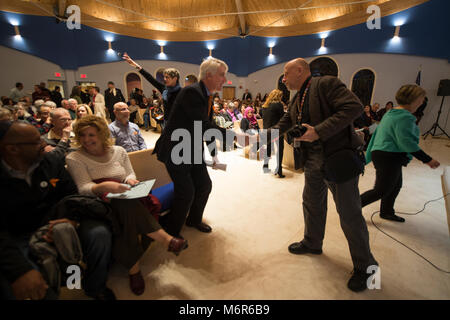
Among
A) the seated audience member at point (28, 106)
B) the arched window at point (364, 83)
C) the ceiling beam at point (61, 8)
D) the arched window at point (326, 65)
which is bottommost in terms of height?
the seated audience member at point (28, 106)

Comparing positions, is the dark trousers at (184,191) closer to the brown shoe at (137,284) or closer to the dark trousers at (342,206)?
the brown shoe at (137,284)

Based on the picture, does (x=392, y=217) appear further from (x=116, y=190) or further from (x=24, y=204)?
(x=24, y=204)

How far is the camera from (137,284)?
1688mm

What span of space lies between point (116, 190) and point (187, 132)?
0.77m

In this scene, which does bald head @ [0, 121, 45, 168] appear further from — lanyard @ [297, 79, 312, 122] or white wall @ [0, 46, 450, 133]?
white wall @ [0, 46, 450, 133]

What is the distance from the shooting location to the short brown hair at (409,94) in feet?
6.92

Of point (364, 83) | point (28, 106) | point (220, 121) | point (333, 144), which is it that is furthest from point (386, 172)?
point (364, 83)

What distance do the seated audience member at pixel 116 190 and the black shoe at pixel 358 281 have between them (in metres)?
1.38

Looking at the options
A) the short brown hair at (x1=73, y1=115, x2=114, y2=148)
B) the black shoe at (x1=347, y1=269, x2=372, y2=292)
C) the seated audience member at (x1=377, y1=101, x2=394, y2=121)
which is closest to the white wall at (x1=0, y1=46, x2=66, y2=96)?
the short brown hair at (x1=73, y1=115, x2=114, y2=148)

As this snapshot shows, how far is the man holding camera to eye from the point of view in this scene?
1.51 m

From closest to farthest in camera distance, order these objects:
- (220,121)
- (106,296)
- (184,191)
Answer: (106,296), (184,191), (220,121)

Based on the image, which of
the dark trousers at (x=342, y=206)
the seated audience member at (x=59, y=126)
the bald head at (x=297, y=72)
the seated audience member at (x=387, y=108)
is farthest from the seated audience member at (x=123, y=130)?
the seated audience member at (x=387, y=108)

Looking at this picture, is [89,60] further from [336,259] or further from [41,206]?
[336,259]

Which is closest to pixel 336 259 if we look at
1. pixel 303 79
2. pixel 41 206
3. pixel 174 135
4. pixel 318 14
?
pixel 303 79
